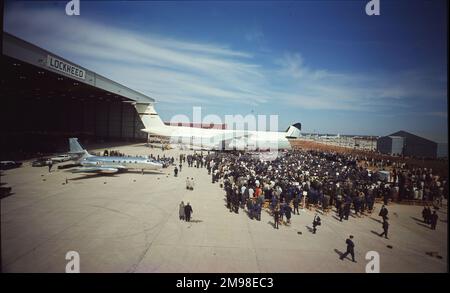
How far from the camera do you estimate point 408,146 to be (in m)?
34.1

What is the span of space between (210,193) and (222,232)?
21.7 ft

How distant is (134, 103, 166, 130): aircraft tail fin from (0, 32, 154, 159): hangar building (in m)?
1.93

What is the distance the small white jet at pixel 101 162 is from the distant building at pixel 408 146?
1360 inches

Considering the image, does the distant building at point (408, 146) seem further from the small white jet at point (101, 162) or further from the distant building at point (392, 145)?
the small white jet at point (101, 162)

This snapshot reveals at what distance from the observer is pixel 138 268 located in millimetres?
7512

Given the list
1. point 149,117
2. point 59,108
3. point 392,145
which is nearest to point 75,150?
point 149,117

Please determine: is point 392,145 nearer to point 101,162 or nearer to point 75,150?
point 101,162

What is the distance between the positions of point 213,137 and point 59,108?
1522 inches

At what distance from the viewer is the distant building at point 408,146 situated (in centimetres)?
2938

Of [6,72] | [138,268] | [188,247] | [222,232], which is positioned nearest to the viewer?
[138,268]

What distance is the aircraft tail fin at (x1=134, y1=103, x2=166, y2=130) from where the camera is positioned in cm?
4684

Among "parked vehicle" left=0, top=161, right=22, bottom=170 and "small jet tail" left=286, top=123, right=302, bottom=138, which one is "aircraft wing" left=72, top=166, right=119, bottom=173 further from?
"small jet tail" left=286, top=123, right=302, bottom=138
